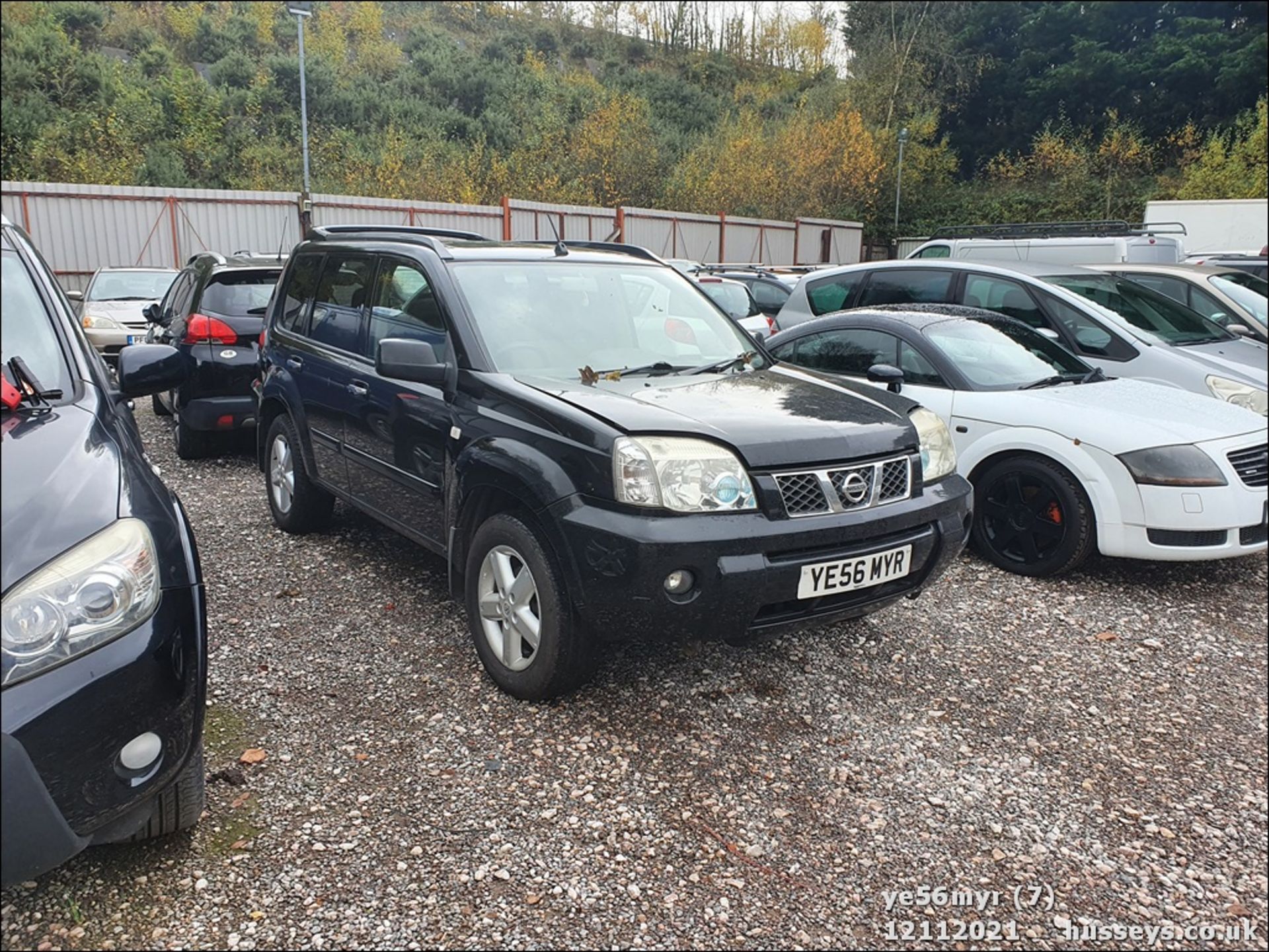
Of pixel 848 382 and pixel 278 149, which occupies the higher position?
pixel 278 149

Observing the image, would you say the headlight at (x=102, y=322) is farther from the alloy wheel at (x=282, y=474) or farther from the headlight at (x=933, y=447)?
the headlight at (x=933, y=447)

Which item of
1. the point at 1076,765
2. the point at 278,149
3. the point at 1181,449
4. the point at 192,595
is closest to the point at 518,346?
the point at 192,595

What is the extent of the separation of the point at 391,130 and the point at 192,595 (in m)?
30.4

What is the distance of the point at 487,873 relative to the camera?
8.16ft

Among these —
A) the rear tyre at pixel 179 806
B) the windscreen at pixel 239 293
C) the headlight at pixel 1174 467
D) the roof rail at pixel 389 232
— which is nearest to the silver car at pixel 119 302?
the windscreen at pixel 239 293

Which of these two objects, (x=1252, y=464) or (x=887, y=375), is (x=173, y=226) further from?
(x=1252, y=464)

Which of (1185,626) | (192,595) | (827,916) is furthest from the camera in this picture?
(1185,626)

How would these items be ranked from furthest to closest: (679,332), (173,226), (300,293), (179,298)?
A: (173,226), (179,298), (300,293), (679,332)

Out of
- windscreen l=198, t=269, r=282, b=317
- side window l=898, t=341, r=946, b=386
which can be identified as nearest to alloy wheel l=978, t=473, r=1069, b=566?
side window l=898, t=341, r=946, b=386

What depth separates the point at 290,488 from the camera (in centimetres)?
519

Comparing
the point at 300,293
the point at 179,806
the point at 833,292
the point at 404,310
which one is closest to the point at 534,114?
the point at 833,292

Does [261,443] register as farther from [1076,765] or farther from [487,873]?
[1076,765]

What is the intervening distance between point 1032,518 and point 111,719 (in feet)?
14.7

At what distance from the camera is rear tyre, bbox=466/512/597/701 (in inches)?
123
